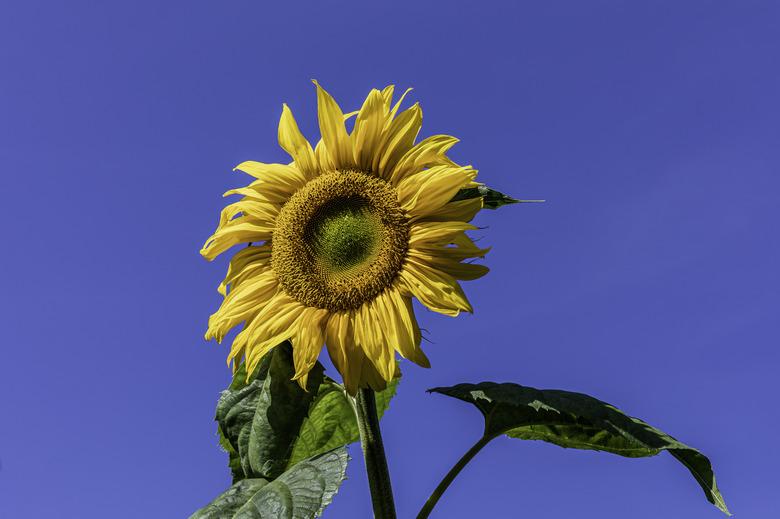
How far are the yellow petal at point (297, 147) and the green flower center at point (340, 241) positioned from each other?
0.06 m

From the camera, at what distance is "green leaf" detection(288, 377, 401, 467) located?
3707 millimetres

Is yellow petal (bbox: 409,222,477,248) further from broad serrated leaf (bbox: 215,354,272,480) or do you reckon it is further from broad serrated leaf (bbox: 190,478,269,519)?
broad serrated leaf (bbox: 190,478,269,519)

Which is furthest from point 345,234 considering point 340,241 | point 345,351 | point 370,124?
point 345,351

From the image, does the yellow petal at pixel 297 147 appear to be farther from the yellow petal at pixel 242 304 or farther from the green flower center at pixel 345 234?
the yellow petal at pixel 242 304

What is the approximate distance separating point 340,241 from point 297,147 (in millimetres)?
452

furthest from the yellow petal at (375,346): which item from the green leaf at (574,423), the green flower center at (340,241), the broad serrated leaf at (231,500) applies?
the broad serrated leaf at (231,500)

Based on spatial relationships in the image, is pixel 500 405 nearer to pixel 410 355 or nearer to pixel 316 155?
pixel 410 355

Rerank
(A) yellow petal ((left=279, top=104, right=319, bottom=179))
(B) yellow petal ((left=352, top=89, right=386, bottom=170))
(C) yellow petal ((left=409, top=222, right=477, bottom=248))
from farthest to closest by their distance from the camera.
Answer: (A) yellow petal ((left=279, top=104, right=319, bottom=179)) → (B) yellow petal ((left=352, top=89, right=386, bottom=170)) → (C) yellow petal ((left=409, top=222, right=477, bottom=248))

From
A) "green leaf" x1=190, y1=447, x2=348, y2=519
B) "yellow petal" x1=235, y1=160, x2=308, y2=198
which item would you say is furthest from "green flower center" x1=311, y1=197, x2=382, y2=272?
"green leaf" x1=190, y1=447, x2=348, y2=519

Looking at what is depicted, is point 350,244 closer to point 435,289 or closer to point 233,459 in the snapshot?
point 435,289

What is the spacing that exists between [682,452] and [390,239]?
58.7 inches

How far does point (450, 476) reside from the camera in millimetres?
3287

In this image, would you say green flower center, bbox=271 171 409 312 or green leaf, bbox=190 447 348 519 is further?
green flower center, bbox=271 171 409 312

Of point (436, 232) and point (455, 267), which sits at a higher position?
point (436, 232)
